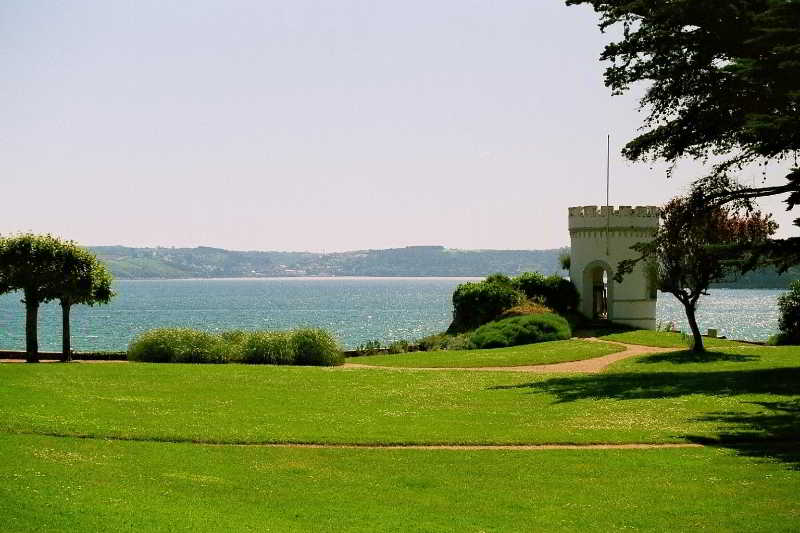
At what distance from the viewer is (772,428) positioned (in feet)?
67.1

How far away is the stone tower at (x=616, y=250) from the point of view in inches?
1966

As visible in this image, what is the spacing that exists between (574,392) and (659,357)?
1150 centimetres

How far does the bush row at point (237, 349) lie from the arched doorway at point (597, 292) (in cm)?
1824

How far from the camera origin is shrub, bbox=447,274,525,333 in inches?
2008

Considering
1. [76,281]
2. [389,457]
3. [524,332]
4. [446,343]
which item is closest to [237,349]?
[76,281]

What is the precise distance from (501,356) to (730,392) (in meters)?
13.6

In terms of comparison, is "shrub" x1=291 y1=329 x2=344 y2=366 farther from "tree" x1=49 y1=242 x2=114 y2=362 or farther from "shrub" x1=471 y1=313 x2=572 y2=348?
"shrub" x1=471 y1=313 x2=572 y2=348

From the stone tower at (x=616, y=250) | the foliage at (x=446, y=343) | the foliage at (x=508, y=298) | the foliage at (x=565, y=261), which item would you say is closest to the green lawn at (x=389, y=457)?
the foliage at (x=446, y=343)

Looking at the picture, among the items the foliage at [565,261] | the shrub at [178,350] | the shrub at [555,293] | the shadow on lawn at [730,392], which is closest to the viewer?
the shadow on lawn at [730,392]

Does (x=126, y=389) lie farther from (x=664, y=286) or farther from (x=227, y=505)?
(x=664, y=286)

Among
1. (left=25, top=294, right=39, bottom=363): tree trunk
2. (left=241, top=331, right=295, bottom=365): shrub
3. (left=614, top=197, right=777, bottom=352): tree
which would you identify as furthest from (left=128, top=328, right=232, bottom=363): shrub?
(left=614, top=197, right=777, bottom=352): tree

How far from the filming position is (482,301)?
5131 cm

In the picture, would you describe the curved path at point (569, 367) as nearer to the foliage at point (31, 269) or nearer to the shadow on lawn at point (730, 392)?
the shadow on lawn at point (730, 392)

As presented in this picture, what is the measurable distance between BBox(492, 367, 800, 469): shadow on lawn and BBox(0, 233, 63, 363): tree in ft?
63.2
